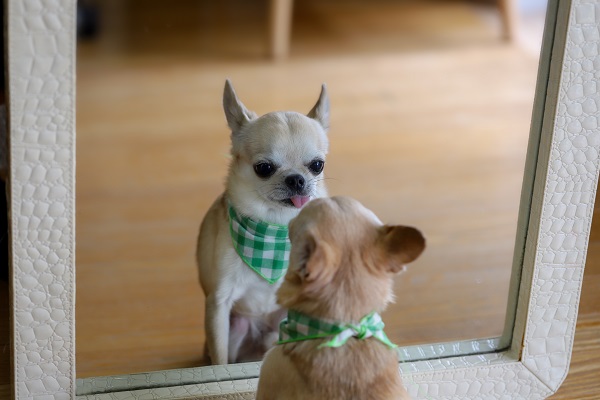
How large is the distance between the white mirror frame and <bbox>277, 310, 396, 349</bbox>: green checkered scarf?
0.19 m

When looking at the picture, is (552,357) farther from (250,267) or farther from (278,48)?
(278,48)

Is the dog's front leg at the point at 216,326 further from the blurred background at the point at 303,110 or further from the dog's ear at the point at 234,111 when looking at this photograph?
the dog's ear at the point at 234,111

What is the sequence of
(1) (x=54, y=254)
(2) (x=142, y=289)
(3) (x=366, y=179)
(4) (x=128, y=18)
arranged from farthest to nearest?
(4) (x=128, y=18), (3) (x=366, y=179), (2) (x=142, y=289), (1) (x=54, y=254)

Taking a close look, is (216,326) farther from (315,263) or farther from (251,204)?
(315,263)

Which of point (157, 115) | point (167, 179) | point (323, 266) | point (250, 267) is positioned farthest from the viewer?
point (157, 115)

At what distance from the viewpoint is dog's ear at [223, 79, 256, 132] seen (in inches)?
43.8

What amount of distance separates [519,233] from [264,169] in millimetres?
318

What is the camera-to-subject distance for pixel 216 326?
115 cm

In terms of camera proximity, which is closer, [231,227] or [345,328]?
[345,328]

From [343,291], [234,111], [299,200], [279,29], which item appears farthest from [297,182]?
[279,29]

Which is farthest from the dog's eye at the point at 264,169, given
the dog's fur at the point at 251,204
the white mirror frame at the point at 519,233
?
the white mirror frame at the point at 519,233

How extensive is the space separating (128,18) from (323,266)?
7.01ft

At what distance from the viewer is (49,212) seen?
0.91 metres

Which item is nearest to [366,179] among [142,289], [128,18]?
[142,289]
